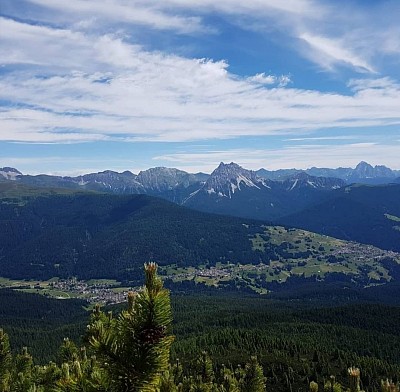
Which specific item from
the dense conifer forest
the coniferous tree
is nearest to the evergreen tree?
the dense conifer forest

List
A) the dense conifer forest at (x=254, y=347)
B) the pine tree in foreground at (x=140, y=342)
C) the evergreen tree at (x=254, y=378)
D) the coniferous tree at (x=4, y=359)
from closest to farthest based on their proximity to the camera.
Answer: the pine tree in foreground at (x=140, y=342) < the dense conifer forest at (x=254, y=347) < the coniferous tree at (x=4, y=359) < the evergreen tree at (x=254, y=378)

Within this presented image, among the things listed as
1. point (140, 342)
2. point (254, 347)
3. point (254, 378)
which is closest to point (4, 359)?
point (254, 378)

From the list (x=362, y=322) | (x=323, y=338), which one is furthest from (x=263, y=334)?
(x=362, y=322)

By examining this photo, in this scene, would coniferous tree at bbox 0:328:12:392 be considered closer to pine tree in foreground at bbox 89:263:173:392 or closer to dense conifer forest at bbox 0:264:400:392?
dense conifer forest at bbox 0:264:400:392

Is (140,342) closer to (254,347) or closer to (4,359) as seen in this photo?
(4,359)

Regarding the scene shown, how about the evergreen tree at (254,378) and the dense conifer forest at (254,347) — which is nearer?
the dense conifer forest at (254,347)

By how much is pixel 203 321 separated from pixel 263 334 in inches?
1831

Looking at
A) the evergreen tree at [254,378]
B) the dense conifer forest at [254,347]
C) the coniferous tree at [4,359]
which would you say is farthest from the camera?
the evergreen tree at [254,378]

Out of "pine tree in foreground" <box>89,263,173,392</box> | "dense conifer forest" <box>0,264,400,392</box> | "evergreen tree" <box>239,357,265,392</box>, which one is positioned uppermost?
"pine tree in foreground" <box>89,263,173,392</box>

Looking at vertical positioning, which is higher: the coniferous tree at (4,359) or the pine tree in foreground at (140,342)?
the pine tree in foreground at (140,342)

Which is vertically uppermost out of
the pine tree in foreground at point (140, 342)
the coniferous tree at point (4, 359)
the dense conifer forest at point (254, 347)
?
the pine tree in foreground at point (140, 342)

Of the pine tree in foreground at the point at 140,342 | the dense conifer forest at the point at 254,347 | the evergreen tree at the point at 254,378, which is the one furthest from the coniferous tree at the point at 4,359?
the pine tree in foreground at the point at 140,342

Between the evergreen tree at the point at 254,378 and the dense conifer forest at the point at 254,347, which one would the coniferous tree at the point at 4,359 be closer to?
the dense conifer forest at the point at 254,347

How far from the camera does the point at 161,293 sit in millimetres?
5305
